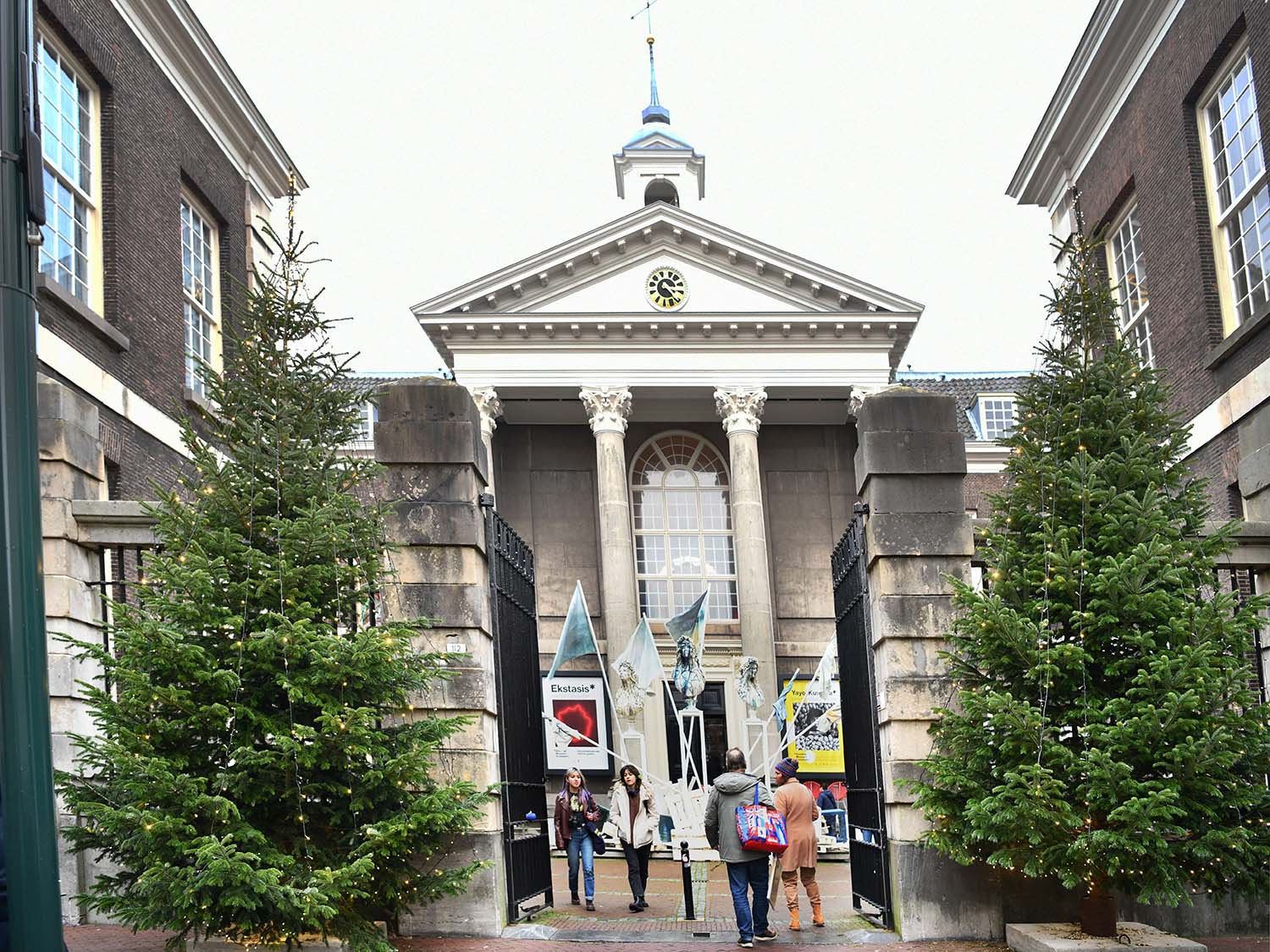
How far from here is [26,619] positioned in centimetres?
453

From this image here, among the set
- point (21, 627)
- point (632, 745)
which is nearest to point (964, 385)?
point (632, 745)

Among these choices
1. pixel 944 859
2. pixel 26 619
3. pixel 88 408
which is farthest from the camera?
pixel 88 408

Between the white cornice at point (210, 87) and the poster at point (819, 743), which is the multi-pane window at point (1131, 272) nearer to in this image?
the poster at point (819, 743)

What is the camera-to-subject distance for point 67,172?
1752 centimetres

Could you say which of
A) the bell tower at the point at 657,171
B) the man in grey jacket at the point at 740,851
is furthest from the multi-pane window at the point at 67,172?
the bell tower at the point at 657,171

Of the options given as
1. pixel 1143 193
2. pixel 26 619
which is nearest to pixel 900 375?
pixel 1143 193

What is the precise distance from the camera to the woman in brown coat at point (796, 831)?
12.6m

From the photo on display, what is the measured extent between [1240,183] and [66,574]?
14916 millimetres

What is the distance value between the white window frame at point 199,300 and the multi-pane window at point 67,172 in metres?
2.29

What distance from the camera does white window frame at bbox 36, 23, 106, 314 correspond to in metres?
17.2

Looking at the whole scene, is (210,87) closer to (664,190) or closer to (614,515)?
(614,515)

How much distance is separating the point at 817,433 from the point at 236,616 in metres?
29.4

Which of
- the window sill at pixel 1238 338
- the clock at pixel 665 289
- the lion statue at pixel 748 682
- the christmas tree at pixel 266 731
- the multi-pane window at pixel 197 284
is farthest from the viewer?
the clock at pixel 665 289

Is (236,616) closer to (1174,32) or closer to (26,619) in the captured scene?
(26,619)
